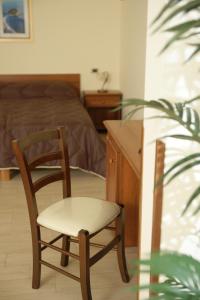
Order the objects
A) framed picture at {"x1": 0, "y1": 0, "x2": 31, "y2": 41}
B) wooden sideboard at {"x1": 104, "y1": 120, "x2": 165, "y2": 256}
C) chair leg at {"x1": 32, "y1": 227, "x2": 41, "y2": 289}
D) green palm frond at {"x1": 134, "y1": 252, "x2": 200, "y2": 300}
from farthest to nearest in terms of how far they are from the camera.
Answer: framed picture at {"x1": 0, "y1": 0, "x2": 31, "y2": 41} < wooden sideboard at {"x1": 104, "y1": 120, "x2": 165, "y2": 256} < chair leg at {"x1": 32, "y1": 227, "x2": 41, "y2": 289} < green palm frond at {"x1": 134, "y1": 252, "x2": 200, "y2": 300}

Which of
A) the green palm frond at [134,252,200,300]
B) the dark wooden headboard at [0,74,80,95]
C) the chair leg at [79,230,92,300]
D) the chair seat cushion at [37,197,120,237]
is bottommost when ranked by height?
the chair leg at [79,230,92,300]

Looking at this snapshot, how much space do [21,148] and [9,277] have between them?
0.89 m

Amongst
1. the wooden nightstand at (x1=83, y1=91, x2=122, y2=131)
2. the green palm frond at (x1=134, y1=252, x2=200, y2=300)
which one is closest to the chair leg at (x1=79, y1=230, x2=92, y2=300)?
the green palm frond at (x1=134, y1=252, x2=200, y2=300)

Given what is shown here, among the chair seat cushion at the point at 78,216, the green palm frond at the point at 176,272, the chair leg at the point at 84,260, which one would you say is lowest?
the chair leg at the point at 84,260

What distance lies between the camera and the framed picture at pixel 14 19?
17.5 ft

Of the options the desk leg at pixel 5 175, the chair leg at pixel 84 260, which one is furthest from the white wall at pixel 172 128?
the desk leg at pixel 5 175

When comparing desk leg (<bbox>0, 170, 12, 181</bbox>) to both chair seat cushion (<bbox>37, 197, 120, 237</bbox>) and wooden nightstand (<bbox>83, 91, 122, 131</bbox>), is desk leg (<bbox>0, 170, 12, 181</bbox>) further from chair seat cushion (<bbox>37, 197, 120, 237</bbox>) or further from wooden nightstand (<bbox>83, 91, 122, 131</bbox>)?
wooden nightstand (<bbox>83, 91, 122, 131</bbox>)

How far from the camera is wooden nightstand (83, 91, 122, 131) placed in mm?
5484

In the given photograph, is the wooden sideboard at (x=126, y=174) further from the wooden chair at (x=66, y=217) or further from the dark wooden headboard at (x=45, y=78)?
the dark wooden headboard at (x=45, y=78)

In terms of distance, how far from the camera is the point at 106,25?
5625mm

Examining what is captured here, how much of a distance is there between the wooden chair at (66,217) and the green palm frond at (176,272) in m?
1.10

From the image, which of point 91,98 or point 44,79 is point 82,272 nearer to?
point 91,98

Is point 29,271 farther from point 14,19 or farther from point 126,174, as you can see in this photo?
point 14,19

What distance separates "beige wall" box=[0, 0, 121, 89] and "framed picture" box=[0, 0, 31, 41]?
4.0 inches
